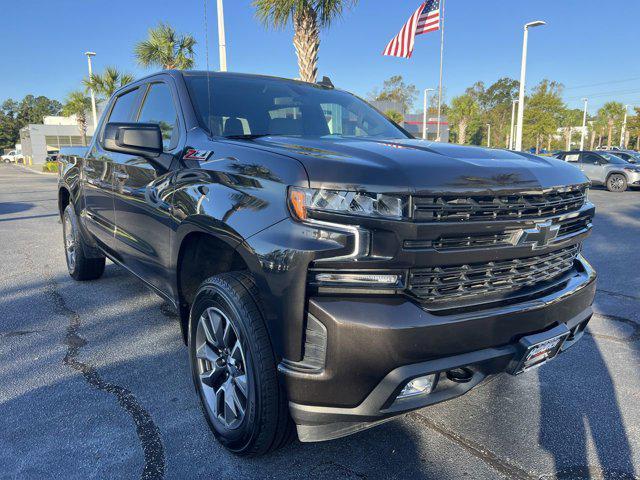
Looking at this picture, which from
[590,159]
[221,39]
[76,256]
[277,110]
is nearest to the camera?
[277,110]

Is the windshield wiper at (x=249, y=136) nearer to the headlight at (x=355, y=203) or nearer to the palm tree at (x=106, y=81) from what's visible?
the headlight at (x=355, y=203)

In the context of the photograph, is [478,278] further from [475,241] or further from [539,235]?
[539,235]

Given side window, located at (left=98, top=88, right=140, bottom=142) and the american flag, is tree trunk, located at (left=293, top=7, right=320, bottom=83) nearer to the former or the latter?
the american flag

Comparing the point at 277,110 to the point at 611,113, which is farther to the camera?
the point at 611,113

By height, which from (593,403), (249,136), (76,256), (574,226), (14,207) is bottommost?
(14,207)

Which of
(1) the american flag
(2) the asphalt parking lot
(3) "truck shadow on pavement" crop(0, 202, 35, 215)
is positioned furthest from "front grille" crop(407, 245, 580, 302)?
Result: (1) the american flag

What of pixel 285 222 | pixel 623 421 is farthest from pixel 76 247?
pixel 623 421

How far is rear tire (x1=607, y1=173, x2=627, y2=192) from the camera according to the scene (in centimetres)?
1736

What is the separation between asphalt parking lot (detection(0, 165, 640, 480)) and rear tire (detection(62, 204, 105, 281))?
0.82 meters

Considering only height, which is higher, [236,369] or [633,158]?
[633,158]

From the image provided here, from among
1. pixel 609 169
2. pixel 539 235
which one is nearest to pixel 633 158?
pixel 609 169

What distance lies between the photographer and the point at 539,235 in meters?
2.11

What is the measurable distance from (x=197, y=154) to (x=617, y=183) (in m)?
18.8

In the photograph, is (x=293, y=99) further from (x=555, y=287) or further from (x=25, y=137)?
(x=25, y=137)
